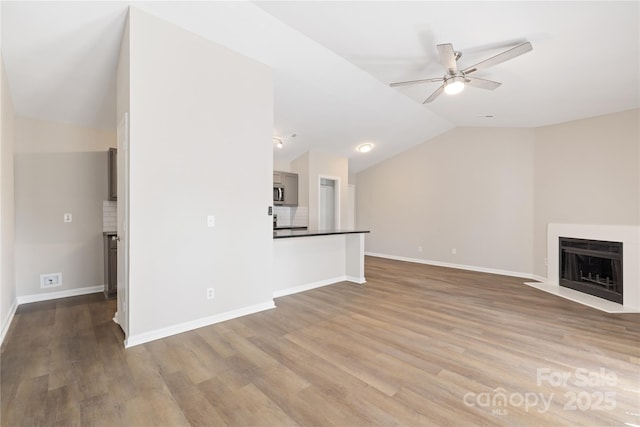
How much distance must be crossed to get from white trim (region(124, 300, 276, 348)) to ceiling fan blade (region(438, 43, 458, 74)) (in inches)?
126

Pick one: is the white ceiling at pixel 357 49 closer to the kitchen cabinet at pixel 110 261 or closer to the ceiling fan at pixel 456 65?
the ceiling fan at pixel 456 65

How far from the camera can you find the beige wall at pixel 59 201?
3770 mm

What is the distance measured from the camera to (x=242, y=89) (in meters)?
3.37

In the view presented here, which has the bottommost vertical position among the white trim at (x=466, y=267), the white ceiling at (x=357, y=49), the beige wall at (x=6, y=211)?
the white trim at (x=466, y=267)

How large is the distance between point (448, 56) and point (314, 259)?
3127 millimetres

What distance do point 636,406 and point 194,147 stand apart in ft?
12.8

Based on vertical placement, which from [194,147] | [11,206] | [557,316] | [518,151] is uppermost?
[518,151]

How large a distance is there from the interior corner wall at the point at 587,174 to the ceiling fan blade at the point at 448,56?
3.16 metres

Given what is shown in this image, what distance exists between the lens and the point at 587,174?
4.56 m

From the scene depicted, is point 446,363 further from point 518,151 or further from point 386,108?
point 518,151

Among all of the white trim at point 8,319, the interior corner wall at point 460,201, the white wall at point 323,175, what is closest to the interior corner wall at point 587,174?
the interior corner wall at point 460,201

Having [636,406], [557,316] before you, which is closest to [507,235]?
[557,316]

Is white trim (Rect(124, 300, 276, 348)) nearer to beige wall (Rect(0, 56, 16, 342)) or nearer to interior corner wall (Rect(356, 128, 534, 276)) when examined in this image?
beige wall (Rect(0, 56, 16, 342))

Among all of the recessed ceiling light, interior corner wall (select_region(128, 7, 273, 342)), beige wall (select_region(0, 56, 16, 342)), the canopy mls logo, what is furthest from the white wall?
the canopy mls logo
